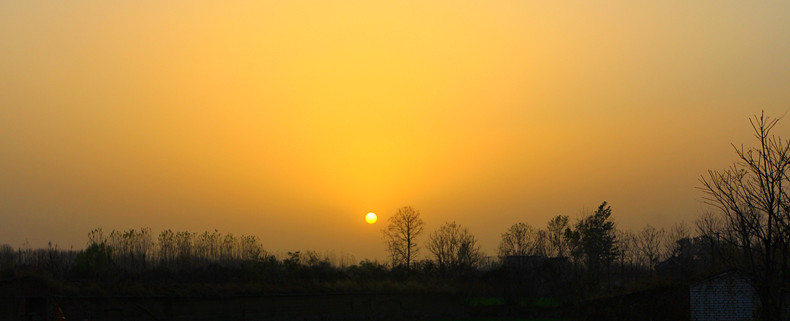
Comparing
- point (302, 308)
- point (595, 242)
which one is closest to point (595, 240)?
point (595, 242)

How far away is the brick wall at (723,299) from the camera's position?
106 feet

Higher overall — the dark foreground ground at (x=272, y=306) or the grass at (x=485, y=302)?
the dark foreground ground at (x=272, y=306)

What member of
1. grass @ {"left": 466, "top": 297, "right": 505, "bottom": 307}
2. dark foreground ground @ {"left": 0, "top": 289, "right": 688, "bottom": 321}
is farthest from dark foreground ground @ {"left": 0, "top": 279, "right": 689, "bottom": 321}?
grass @ {"left": 466, "top": 297, "right": 505, "bottom": 307}

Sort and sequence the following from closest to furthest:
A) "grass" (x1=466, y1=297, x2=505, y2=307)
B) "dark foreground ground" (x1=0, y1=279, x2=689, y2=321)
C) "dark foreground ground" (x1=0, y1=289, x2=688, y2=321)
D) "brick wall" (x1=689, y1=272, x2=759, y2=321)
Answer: "brick wall" (x1=689, y1=272, x2=759, y2=321) → "dark foreground ground" (x1=0, y1=279, x2=689, y2=321) → "dark foreground ground" (x1=0, y1=289, x2=688, y2=321) → "grass" (x1=466, y1=297, x2=505, y2=307)

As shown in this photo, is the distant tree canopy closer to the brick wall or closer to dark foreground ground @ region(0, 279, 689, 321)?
dark foreground ground @ region(0, 279, 689, 321)

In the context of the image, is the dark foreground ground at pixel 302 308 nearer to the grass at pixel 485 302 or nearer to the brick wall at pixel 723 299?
the brick wall at pixel 723 299

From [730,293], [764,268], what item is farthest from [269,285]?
[764,268]

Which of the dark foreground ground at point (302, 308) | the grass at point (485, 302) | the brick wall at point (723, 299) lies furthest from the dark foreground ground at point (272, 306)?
the grass at point (485, 302)

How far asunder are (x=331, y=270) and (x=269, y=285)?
1514cm

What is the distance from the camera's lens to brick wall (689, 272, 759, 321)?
106ft

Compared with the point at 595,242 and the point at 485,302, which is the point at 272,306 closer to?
the point at 485,302

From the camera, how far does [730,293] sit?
3272 cm

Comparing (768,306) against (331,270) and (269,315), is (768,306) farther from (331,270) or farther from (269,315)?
(331,270)

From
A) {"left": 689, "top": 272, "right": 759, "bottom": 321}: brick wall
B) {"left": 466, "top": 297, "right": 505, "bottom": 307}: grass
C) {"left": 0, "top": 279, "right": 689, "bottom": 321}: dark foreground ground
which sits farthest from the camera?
{"left": 466, "top": 297, "right": 505, "bottom": 307}: grass
